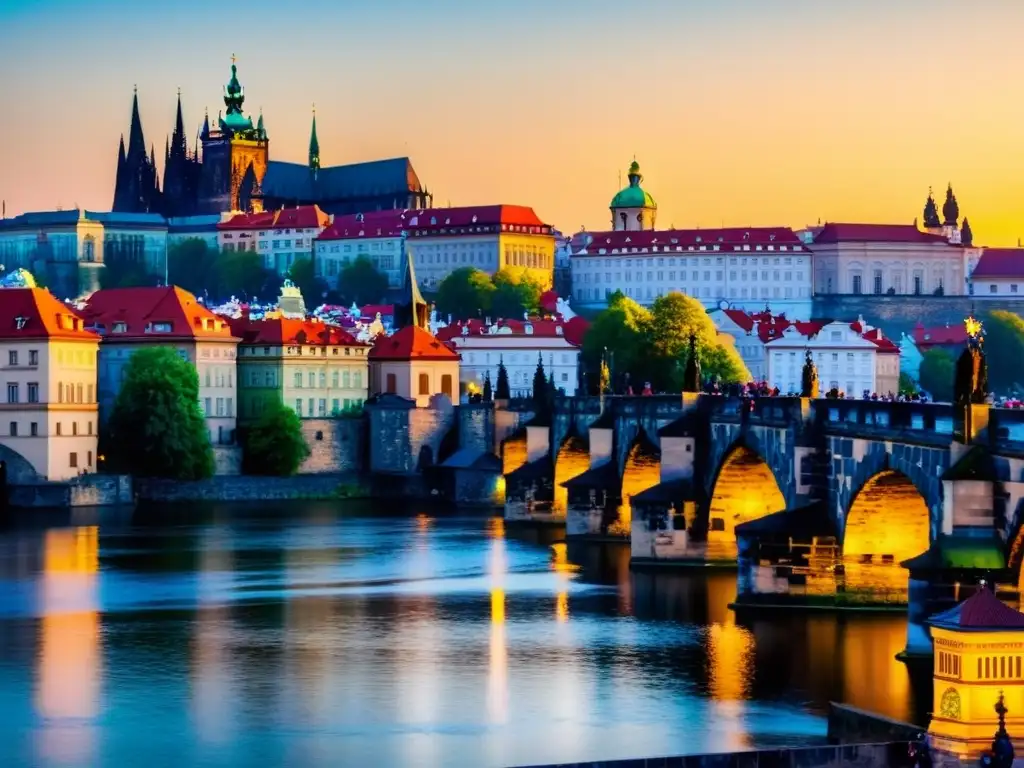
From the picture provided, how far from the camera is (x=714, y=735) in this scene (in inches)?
1439

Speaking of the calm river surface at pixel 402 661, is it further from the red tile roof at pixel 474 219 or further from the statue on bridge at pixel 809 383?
the red tile roof at pixel 474 219

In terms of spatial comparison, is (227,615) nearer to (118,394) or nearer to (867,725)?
(867,725)

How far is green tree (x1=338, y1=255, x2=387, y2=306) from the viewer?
18988 centimetres

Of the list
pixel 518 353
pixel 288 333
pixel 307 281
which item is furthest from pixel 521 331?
pixel 307 281

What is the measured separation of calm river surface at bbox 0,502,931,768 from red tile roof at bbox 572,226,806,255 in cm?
12205

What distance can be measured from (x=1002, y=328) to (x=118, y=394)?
80601 millimetres

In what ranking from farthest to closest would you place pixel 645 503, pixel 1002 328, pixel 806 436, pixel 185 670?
pixel 1002 328 → pixel 645 503 → pixel 806 436 → pixel 185 670

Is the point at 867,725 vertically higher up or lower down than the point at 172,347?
lower down

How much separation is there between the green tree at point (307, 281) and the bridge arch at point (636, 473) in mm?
120914

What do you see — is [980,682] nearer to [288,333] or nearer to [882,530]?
[882,530]

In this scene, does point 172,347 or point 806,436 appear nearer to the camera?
point 806,436

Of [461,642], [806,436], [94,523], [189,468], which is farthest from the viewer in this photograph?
[189,468]

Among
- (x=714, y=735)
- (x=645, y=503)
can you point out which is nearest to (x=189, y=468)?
(x=645, y=503)

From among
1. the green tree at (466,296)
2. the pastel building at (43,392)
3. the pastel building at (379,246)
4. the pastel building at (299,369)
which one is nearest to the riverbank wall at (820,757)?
the pastel building at (43,392)
